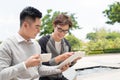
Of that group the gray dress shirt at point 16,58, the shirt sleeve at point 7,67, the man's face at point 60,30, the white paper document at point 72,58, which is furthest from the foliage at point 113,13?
the shirt sleeve at point 7,67

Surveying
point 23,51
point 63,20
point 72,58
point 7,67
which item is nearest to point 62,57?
point 72,58

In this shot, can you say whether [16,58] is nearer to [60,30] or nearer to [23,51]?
[23,51]

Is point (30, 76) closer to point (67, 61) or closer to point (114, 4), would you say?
point (67, 61)

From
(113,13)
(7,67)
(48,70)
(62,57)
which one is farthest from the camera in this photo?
(113,13)

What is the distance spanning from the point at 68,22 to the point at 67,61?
0.38m

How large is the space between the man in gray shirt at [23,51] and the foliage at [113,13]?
79.5 ft

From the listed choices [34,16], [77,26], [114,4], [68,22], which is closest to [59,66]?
[68,22]

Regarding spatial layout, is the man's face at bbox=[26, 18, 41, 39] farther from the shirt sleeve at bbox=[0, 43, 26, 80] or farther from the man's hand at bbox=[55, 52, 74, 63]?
the man's hand at bbox=[55, 52, 74, 63]

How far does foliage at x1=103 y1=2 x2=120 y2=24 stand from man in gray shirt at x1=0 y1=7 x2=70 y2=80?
79.5 ft

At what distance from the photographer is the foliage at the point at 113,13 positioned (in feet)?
85.1

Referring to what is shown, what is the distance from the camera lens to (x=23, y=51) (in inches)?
83.1

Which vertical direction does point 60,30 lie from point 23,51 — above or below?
above

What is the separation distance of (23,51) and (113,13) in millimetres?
24562

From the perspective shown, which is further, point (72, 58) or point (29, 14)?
point (72, 58)
